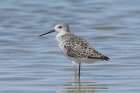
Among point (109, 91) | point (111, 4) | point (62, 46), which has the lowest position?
point (109, 91)

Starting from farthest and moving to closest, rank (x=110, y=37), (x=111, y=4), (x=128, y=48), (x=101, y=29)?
(x=111, y=4) → (x=101, y=29) → (x=110, y=37) → (x=128, y=48)

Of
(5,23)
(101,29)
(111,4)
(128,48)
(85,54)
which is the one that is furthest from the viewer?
(111,4)

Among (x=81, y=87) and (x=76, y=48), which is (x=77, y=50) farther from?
(x=81, y=87)

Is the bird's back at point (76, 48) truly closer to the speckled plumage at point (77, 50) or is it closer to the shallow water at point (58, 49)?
the speckled plumage at point (77, 50)

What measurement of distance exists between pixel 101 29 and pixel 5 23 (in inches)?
137

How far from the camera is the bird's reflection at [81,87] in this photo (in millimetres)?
8648

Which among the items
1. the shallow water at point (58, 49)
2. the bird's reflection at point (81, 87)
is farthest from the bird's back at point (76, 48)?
the bird's reflection at point (81, 87)

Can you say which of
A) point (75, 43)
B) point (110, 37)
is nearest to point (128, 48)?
point (110, 37)

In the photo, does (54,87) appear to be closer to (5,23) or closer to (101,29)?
(101,29)

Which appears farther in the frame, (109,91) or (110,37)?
(110,37)

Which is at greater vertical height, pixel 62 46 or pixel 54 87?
pixel 62 46

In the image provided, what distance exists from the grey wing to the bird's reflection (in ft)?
1.87

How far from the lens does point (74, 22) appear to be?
60.0 ft

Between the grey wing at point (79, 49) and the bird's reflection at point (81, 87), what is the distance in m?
0.57
